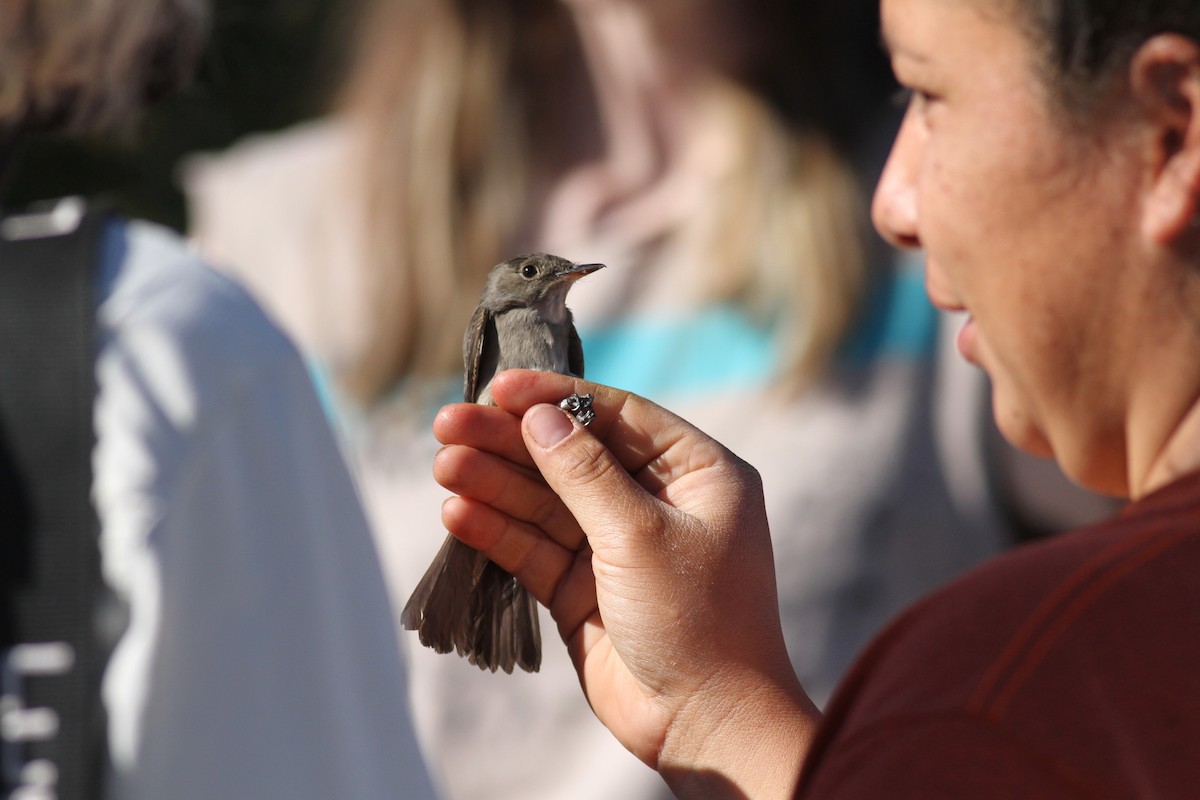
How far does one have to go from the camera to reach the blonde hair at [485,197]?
11.9ft

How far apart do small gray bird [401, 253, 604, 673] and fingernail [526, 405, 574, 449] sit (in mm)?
42

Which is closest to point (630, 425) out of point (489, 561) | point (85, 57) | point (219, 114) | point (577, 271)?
point (489, 561)

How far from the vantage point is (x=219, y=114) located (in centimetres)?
722

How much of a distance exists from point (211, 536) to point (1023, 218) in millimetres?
1325

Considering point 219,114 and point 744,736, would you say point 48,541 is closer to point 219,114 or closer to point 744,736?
point 744,736

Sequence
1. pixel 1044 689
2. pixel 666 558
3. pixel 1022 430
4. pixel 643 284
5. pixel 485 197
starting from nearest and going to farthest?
pixel 1044 689 < pixel 666 558 < pixel 1022 430 < pixel 643 284 < pixel 485 197

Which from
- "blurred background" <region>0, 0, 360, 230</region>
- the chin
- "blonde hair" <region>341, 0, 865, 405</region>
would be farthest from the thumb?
Result: "blurred background" <region>0, 0, 360, 230</region>

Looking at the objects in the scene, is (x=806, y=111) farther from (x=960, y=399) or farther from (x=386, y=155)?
(x=386, y=155)

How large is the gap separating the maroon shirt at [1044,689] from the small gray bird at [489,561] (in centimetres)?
63

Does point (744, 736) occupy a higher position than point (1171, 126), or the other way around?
→ point (1171, 126)

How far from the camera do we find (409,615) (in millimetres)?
1894

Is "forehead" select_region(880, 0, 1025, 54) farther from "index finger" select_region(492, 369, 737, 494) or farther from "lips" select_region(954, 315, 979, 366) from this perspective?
"index finger" select_region(492, 369, 737, 494)

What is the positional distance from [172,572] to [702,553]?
0.85 metres

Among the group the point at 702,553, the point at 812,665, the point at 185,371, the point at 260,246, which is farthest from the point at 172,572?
the point at 260,246
